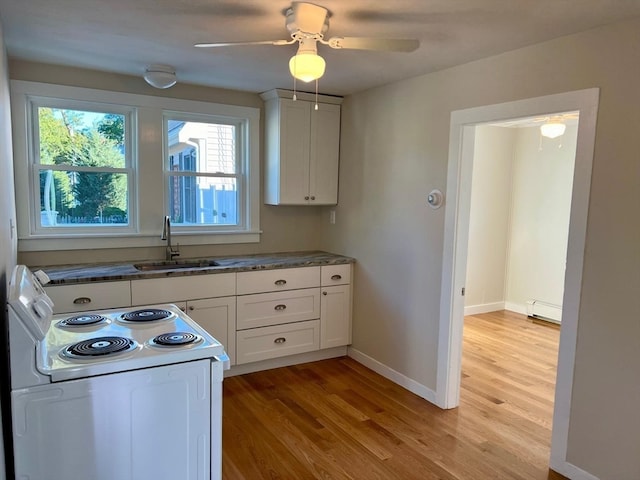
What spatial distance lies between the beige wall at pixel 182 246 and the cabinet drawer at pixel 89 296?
0.61 m

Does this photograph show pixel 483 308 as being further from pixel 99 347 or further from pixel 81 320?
pixel 99 347

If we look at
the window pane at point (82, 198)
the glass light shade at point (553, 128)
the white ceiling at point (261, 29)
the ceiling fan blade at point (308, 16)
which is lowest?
the window pane at point (82, 198)

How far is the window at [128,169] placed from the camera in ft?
10.7

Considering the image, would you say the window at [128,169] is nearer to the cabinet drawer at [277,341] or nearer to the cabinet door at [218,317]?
the cabinet door at [218,317]

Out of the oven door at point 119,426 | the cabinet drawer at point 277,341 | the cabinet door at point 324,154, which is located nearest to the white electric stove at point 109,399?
the oven door at point 119,426

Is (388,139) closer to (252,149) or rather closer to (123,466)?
(252,149)

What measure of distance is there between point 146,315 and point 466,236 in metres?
2.04

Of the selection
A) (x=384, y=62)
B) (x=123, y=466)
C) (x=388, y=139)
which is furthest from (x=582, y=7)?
(x=123, y=466)

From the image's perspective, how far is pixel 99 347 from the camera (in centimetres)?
175

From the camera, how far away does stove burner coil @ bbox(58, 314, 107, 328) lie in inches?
80.7

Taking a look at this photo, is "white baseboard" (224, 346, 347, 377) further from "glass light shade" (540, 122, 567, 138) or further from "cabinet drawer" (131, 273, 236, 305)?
"glass light shade" (540, 122, 567, 138)

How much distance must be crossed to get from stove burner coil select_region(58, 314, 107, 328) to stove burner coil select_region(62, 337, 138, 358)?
0.78 feet

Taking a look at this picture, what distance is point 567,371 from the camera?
2.38 meters

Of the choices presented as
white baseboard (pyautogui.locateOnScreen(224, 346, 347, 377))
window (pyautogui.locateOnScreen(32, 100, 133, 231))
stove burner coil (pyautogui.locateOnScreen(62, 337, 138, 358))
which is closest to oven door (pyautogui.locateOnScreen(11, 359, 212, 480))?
stove burner coil (pyautogui.locateOnScreen(62, 337, 138, 358))
